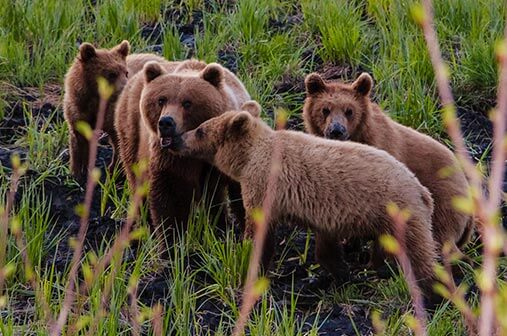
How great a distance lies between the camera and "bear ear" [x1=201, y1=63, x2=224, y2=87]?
5836 millimetres

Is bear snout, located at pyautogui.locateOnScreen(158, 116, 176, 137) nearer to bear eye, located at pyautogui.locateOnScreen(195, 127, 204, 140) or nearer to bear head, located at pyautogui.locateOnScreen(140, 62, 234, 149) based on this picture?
bear head, located at pyautogui.locateOnScreen(140, 62, 234, 149)

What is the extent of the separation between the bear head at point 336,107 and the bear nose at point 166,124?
3.64 feet

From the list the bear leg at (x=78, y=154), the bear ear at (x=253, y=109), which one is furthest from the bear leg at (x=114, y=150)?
the bear ear at (x=253, y=109)

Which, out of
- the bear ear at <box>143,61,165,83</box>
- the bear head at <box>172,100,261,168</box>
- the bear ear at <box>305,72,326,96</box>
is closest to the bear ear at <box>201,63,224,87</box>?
the bear ear at <box>143,61,165,83</box>

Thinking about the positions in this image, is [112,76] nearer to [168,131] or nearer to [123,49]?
[123,49]

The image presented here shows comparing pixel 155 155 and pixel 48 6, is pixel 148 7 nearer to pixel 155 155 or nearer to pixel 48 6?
pixel 48 6

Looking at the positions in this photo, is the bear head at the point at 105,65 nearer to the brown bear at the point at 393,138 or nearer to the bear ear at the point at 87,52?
the bear ear at the point at 87,52

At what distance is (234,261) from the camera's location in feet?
16.8

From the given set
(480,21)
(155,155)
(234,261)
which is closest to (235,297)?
(234,261)

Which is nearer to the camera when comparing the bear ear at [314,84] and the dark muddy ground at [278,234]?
the dark muddy ground at [278,234]

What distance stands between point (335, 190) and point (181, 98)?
4.08ft

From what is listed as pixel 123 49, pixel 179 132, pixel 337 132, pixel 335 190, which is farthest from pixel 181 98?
pixel 123 49

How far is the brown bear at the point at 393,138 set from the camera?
5.63 metres

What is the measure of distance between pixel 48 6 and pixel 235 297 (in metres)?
4.48
